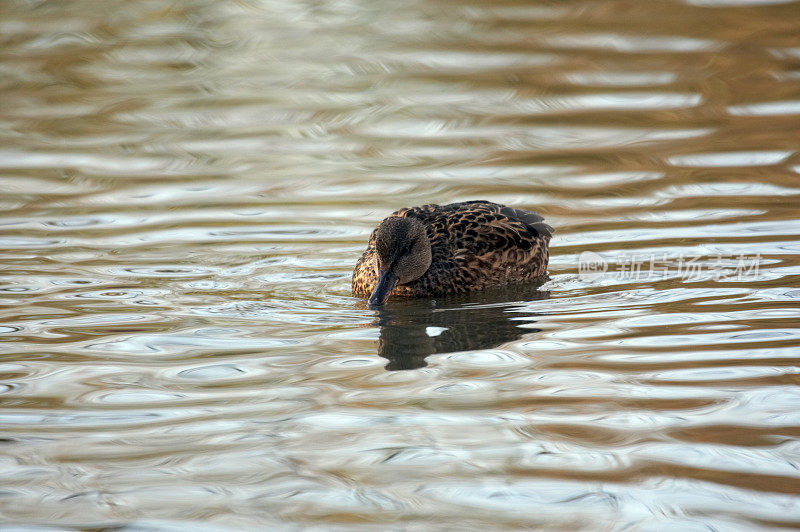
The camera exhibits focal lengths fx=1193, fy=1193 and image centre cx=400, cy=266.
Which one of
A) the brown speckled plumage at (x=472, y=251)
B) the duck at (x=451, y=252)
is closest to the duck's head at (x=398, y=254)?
the duck at (x=451, y=252)

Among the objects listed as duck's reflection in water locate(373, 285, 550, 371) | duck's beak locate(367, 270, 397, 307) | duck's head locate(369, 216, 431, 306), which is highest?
duck's head locate(369, 216, 431, 306)

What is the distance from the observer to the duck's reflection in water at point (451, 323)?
6.68 meters

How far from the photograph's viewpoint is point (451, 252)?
328 inches

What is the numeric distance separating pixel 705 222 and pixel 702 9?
670cm

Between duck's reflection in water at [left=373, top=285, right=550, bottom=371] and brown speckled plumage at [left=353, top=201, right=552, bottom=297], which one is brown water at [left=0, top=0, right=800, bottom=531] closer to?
duck's reflection in water at [left=373, top=285, right=550, bottom=371]

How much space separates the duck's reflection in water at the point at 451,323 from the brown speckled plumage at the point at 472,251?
11 centimetres

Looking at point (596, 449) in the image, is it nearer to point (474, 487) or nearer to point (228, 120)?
point (474, 487)

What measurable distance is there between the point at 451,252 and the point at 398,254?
0.62 meters

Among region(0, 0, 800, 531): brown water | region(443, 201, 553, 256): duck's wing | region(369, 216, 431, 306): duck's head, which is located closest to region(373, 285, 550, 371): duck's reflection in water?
region(0, 0, 800, 531): brown water

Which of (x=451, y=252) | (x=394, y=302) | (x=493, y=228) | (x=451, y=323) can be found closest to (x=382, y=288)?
(x=394, y=302)

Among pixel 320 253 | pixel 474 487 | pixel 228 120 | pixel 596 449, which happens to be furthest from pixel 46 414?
pixel 228 120

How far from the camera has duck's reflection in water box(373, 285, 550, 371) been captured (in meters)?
6.68

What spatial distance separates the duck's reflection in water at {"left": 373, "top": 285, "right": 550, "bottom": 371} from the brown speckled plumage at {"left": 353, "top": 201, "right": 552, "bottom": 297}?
0.11m

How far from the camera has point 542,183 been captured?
10930mm
